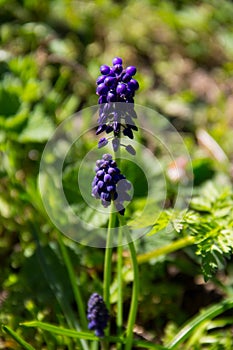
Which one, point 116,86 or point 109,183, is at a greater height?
point 116,86

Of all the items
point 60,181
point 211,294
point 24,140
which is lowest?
point 211,294

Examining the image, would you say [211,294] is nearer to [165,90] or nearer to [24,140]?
[24,140]

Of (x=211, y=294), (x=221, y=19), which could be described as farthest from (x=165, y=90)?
(x=211, y=294)

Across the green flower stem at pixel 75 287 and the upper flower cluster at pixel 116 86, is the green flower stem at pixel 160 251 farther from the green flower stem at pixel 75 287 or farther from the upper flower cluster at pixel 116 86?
the upper flower cluster at pixel 116 86

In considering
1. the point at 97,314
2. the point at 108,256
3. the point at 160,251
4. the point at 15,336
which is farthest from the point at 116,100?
the point at 160,251

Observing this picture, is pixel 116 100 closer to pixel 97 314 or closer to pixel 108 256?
pixel 108 256
